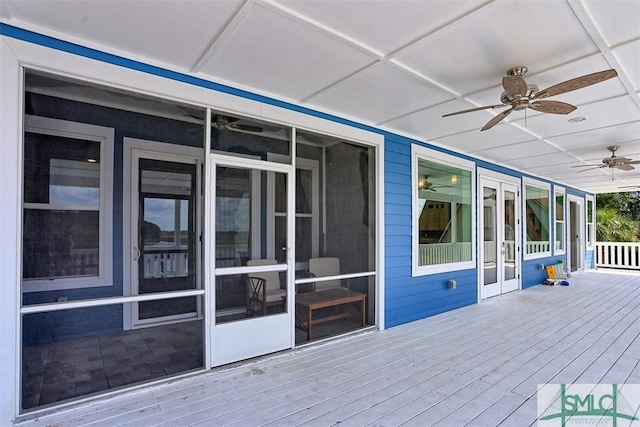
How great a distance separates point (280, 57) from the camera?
108 inches

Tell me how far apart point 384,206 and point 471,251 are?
7.84ft

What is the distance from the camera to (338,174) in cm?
491

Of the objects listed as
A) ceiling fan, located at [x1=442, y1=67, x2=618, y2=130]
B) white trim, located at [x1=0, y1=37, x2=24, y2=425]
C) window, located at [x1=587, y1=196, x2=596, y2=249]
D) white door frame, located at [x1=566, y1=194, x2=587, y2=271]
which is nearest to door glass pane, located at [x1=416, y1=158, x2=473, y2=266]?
ceiling fan, located at [x1=442, y1=67, x2=618, y2=130]

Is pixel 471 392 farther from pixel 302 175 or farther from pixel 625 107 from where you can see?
pixel 625 107

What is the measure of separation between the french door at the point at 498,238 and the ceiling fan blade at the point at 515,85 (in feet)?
12.6

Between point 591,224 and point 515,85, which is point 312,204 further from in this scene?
point 591,224

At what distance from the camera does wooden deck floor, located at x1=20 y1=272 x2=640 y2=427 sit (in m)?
2.44

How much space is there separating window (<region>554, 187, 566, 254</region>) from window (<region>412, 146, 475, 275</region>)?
4.84 m

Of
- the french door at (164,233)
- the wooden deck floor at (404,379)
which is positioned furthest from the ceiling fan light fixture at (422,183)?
the french door at (164,233)

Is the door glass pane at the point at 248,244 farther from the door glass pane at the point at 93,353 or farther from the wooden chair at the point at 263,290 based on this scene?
the door glass pane at the point at 93,353

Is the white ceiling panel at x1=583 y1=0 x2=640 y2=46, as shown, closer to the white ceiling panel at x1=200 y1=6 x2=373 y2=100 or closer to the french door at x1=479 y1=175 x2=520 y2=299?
the white ceiling panel at x1=200 y1=6 x2=373 y2=100

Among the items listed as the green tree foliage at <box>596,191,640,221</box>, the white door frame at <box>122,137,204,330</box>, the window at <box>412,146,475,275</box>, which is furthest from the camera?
the green tree foliage at <box>596,191,640,221</box>

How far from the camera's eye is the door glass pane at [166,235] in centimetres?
452

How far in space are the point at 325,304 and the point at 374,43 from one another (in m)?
2.89
